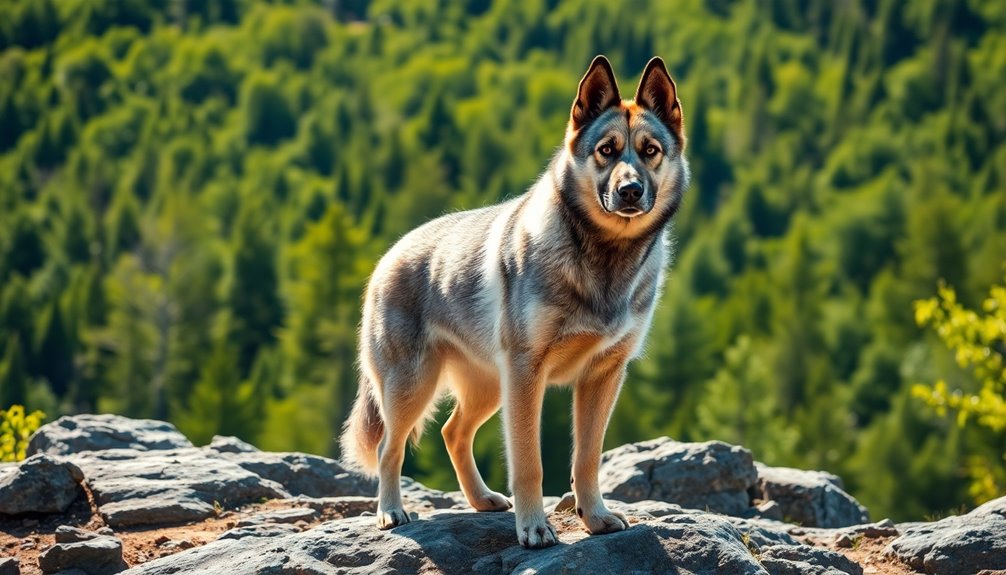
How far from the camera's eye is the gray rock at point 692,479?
12961 mm

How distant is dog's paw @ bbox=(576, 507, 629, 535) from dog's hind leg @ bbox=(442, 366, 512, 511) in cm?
120

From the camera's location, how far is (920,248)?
87.9m

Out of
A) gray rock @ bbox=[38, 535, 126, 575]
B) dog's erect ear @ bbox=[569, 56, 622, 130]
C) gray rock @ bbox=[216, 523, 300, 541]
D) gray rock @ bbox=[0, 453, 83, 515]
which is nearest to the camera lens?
dog's erect ear @ bbox=[569, 56, 622, 130]

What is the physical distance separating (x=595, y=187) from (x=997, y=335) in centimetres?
1425

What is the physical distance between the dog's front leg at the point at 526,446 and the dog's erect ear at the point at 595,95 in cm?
173

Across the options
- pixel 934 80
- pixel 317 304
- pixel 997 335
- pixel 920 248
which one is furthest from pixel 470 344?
pixel 934 80

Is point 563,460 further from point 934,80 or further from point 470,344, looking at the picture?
point 934,80

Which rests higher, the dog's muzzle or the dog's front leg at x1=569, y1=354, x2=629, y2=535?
the dog's muzzle

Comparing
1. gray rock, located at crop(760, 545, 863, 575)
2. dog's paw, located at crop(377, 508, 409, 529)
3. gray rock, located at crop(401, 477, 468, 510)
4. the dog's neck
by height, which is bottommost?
gray rock, located at crop(401, 477, 468, 510)

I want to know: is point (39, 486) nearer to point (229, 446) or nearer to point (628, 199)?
A: point (229, 446)

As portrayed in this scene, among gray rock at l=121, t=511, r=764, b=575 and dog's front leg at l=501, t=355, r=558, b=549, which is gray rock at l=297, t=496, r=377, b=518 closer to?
gray rock at l=121, t=511, r=764, b=575

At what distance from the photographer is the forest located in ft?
204

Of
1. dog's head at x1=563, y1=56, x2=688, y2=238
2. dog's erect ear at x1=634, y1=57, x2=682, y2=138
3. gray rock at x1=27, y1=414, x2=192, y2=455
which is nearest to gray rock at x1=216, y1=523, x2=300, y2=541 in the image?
gray rock at x1=27, y1=414, x2=192, y2=455

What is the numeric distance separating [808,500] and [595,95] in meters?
5.30
